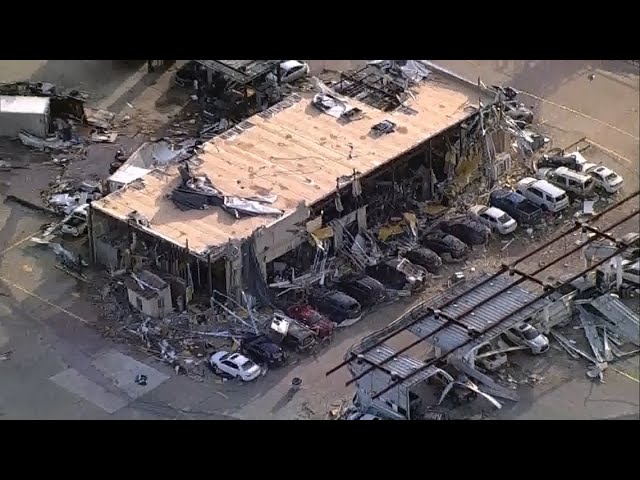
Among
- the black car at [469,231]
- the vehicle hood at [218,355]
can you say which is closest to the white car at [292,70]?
the black car at [469,231]

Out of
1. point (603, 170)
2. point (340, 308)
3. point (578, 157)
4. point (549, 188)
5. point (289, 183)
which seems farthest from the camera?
point (578, 157)

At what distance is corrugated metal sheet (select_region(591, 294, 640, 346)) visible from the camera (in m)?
53.0

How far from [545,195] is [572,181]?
1.73 m

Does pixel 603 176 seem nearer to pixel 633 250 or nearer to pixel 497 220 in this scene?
pixel 497 220

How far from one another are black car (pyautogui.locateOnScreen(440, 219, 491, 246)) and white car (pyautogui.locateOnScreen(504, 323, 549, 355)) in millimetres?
6278

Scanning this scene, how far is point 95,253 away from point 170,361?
6660 millimetres

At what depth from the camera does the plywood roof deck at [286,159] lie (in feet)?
183

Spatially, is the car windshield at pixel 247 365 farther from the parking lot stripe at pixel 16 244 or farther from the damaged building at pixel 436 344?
the parking lot stripe at pixel 16 244

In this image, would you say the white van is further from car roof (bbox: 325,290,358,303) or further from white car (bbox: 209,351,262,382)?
white car (bbox: 209,351,262,382)

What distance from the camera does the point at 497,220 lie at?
58.5 meters

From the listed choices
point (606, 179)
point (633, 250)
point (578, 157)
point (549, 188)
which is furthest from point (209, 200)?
point (606, 179)

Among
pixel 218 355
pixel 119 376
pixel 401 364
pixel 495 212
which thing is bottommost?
pixel 119 376
